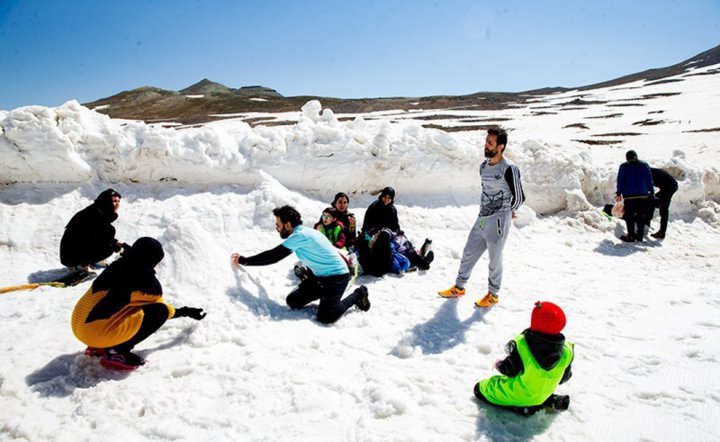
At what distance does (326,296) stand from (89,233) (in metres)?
2.75

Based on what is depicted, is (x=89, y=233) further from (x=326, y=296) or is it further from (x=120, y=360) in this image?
(x=326, y=296)

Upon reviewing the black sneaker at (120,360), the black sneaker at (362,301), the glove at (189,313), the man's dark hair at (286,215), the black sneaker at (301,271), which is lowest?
the black sneaker at (362,301)

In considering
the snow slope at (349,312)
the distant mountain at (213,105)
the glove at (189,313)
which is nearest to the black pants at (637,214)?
the snow slope at (349,312)

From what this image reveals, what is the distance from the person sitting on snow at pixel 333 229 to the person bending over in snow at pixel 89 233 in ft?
8.01

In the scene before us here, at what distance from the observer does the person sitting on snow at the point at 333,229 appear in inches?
217

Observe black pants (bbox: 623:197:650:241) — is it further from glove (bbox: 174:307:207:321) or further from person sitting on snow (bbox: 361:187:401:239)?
glove (bbox: 174:307:207:321)

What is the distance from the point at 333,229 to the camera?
555 cm

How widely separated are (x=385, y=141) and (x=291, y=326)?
4.23 meters

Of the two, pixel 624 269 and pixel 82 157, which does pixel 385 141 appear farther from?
pixel 82 157

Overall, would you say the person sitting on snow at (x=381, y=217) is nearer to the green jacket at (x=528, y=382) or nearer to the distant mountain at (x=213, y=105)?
the green jacket at (x=528, y=382)

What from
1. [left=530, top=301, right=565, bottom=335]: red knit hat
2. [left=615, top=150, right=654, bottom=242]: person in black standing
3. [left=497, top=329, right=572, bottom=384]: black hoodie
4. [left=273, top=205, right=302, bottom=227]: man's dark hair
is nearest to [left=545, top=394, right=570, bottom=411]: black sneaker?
[left=497, top=329, right=572, bottom=384]: black hoodie

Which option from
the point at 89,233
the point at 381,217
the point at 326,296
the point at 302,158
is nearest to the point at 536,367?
the point at 326,296

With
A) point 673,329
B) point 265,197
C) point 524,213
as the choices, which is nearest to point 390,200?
point 265,197

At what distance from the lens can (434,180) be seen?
724 cm
